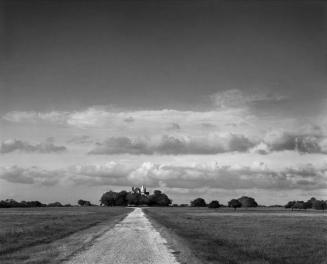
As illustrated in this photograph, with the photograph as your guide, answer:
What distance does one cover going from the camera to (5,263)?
20.0 m

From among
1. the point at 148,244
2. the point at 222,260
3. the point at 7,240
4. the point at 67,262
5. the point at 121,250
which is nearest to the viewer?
the point at 67,262

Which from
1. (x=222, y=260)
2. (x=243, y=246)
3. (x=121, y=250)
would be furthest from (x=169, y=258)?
(x=243, y=246)

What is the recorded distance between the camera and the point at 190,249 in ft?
81.1

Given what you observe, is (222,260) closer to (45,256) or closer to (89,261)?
(89,261)

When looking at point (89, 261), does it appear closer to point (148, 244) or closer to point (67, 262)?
point (67, 262)

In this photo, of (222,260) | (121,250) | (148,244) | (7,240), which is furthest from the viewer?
(7,240)

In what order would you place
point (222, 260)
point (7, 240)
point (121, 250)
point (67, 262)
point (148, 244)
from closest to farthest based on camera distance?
point (67, 262), point (222, 260), point (121, 250), point (148, 244), point (7, 240)

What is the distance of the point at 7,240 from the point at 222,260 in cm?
1627

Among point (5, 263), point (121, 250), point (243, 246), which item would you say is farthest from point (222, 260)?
point (5, 263)

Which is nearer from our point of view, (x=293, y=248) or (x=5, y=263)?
(x=5, y=263)

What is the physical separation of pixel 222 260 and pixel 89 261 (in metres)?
5.95

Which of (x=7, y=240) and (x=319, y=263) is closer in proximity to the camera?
(x=319, y=263)

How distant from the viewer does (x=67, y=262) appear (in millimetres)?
19672

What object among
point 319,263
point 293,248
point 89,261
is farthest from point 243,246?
point 89,261
